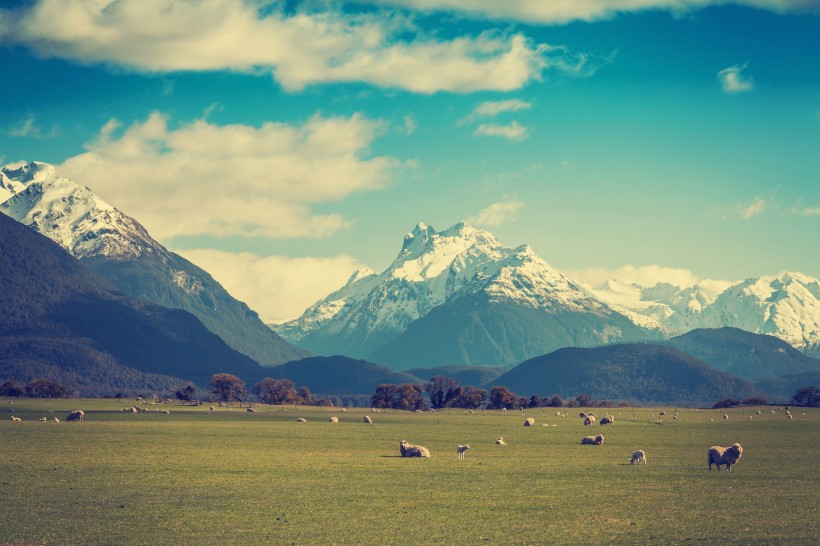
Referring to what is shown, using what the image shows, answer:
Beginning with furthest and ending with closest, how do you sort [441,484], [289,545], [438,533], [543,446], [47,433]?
[47,433] → [543,446] → [441,484] → [438,533] → [289,545]

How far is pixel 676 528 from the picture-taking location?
38.4 metres

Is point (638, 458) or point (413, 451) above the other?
point (638, 458)

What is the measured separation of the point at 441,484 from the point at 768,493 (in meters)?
17.4

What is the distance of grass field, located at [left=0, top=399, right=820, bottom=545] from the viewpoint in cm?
3706

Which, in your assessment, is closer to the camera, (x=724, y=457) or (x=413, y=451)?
(x=724, y=457)

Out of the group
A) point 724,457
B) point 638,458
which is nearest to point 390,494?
point 638,458

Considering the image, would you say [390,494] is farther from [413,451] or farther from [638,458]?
[638,458]

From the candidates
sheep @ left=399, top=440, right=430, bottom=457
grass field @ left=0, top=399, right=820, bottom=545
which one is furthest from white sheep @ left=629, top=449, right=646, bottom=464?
sheep @ left=399, top=440, right=430, bottom=457

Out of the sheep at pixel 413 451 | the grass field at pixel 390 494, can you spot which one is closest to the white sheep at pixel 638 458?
the grass field at pixel 390 494

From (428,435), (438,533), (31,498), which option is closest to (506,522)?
(438,533)

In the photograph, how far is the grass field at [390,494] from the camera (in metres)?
37.1

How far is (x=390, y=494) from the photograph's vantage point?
48.4 m

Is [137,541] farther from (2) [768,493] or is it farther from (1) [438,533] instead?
(2) [768,493]

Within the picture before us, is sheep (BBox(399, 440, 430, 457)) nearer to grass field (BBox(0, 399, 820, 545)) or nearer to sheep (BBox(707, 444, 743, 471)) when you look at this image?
grass field (BBox(0, 399, 820, 545))
